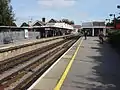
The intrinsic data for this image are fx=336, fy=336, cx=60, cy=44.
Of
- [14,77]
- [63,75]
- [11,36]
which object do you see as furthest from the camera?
[11,36]

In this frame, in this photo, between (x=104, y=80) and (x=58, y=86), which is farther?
(x=104, y=80)

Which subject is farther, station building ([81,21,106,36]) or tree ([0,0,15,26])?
station building ([81,21,106,36])

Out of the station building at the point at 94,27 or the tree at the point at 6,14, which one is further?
the station building at the point at 94,27

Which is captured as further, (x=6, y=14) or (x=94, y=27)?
(x=94, y=27)

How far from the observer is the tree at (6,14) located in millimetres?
79775

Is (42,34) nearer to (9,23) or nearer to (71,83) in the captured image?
(9,23)

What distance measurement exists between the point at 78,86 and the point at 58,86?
69 cm

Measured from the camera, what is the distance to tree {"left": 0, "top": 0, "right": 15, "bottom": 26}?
79.8 meters

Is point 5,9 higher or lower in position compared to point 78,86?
higher

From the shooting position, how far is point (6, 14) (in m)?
80.4

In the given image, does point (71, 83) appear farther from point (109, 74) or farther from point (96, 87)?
point (109, 74)

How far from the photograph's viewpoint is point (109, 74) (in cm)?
1497

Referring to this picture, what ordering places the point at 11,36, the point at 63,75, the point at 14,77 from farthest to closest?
the point at 11,36 → the point at 14,77 → the point at 63,75

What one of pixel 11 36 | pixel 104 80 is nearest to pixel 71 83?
pixel 104 80
